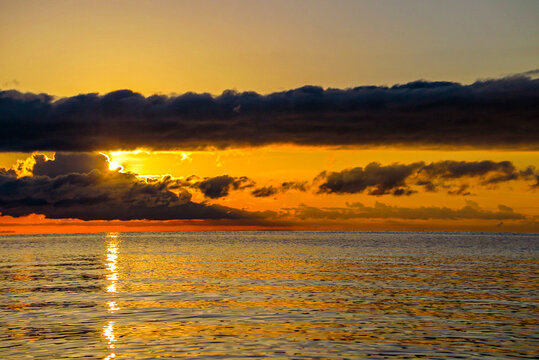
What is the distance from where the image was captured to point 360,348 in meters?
32.4

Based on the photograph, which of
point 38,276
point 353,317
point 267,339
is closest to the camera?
point 267,339

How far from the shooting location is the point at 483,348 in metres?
32.4

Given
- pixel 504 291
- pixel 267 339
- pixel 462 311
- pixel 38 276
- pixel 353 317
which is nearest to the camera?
pixel 267 339

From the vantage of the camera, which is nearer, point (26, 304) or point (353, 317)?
point (353, 317)

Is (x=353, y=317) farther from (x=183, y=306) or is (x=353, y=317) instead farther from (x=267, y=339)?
(x=183, y=306)

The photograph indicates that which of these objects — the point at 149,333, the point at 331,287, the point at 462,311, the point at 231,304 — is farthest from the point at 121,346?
the point at 331,287

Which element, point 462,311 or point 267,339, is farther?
point 462,311

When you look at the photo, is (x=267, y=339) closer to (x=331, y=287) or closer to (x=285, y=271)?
(x=331, y=287)

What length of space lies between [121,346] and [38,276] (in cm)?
5007

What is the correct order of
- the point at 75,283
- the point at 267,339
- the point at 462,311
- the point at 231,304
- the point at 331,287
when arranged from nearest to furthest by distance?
the point at 267,339, the point at 462,311, the point at 231,304, the point at 331,287, the point at 75,283

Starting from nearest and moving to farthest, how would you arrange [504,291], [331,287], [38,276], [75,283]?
[504,291] → [331,287] → [75,283] → [38,276]

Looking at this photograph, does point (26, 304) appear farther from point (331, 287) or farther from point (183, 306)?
point (331, 287)

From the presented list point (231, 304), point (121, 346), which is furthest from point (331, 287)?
point (121, 346)

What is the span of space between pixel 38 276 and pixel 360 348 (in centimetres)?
5769
